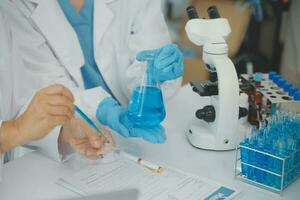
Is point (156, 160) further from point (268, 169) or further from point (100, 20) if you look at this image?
point (100, 20)

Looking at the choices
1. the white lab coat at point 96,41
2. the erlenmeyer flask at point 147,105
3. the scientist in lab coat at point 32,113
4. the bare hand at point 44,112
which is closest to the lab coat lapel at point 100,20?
the white lab coat at point 96,41

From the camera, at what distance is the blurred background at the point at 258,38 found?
8.65 ft

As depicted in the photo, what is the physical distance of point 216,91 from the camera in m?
1.12

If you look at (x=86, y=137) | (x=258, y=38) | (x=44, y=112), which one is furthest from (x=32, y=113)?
(x=258, y=38)

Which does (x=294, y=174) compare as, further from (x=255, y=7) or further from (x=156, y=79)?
(x=255, y=7)

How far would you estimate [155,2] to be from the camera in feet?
4.93

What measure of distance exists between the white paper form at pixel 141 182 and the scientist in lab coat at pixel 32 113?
0.07m

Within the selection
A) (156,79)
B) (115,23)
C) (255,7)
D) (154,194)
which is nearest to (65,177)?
(154,194)

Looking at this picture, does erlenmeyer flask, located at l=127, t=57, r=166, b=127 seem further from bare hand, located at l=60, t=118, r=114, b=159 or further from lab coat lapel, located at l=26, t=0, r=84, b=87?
A: lab coat lapel, located at l=26, t=0, r=84, b=87

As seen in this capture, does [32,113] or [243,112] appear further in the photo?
[243,112]

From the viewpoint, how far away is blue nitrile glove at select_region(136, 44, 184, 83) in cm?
113

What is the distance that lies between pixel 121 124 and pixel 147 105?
102 millimetres

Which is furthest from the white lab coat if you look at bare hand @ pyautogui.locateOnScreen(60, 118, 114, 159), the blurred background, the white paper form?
the blurred background

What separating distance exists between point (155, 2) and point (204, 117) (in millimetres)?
554
